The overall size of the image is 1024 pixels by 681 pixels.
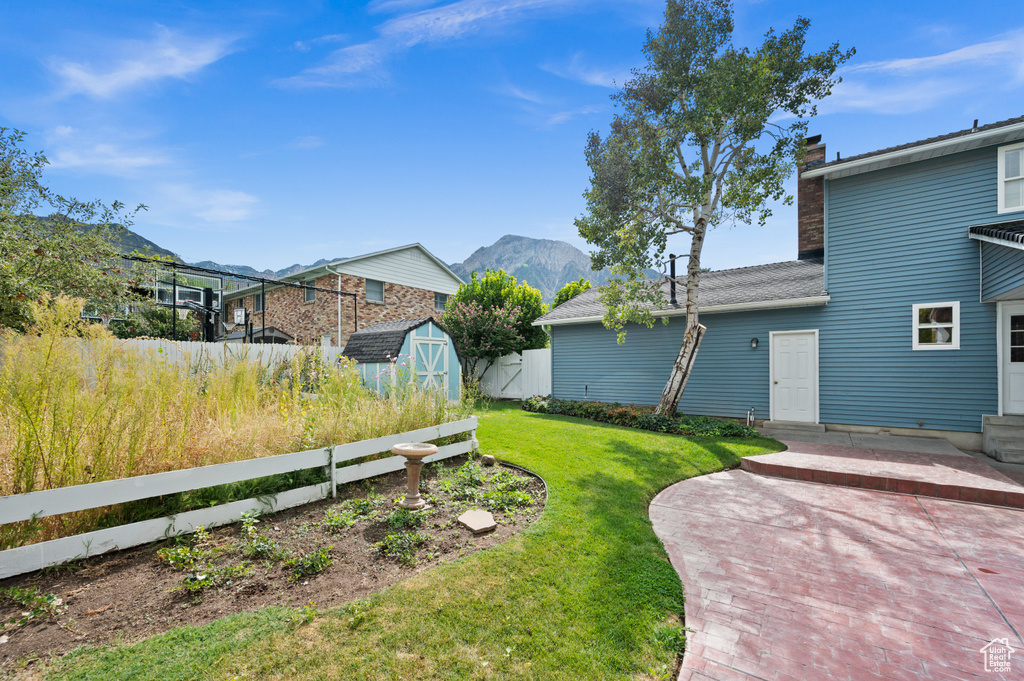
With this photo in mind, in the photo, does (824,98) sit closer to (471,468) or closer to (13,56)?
(471,468)

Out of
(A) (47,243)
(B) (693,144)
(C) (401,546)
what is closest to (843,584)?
(C) (401,546)

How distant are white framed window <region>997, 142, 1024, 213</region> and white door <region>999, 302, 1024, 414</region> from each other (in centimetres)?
178

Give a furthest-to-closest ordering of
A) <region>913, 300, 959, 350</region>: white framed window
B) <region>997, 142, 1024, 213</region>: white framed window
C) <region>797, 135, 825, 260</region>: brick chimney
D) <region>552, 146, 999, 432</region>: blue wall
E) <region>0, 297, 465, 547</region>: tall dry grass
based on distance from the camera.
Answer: <region>797, 135, 825, 260</region>: brick chimney < <region>913, 300, 959, 350</region>: white framed window < <region>552, 146, 999, 432</region>: blue wall < <region>997, 142, 1024, 213</region>: white framed window < <region>0, 297, 465, 547</region>: tall dry grass

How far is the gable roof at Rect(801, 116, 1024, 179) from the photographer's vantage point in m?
6.88

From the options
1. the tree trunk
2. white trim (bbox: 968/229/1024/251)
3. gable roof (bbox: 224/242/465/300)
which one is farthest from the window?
white trim (bbox: 968/229/1024/251)

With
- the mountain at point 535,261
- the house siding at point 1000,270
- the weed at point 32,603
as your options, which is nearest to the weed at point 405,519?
the weed at point 32,603

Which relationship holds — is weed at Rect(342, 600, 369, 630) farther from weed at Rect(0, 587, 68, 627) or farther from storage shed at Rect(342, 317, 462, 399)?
storage shed at Rect(342, 317, 462, 399)

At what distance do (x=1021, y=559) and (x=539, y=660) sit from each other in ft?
14.0

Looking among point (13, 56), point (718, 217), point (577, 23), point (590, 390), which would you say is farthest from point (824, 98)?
point (13, 56)

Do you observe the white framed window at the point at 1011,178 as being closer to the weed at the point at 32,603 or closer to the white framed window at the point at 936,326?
the white framed window at the point at 936,326

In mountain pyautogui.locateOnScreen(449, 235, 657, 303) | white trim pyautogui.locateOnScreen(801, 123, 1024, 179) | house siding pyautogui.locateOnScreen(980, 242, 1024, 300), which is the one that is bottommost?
house siding pyautogui.locateOnScreen(980, 242, 1024, 300)

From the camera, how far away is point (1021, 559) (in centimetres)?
332

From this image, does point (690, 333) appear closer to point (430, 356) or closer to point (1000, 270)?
point (1000, 270)

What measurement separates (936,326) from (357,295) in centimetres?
1686
